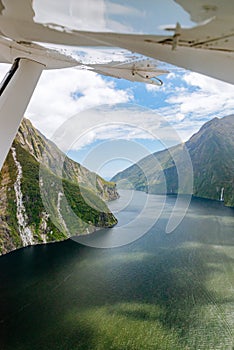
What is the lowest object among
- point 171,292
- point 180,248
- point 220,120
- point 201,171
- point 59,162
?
point 171,292

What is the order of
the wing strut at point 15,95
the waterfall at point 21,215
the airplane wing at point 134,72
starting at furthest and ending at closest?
the waterfall at point 21,215 < the airplane wing at point 134,72 < the wing strut at point 15,95

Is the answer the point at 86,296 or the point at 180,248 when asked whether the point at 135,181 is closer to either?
the point at 180,248

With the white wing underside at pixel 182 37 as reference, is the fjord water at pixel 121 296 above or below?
below

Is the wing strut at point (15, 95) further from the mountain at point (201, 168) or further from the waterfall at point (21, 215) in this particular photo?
the mountain at point (201, 168)

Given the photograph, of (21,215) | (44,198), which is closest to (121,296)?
(21,215)

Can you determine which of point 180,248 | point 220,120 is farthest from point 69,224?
point 220,120

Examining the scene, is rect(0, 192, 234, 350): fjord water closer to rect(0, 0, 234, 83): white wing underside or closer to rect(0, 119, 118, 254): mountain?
rect(0, 119, 118, 254): mountain

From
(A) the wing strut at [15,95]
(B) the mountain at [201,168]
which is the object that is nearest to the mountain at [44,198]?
(B) the mountain at [201,168]
